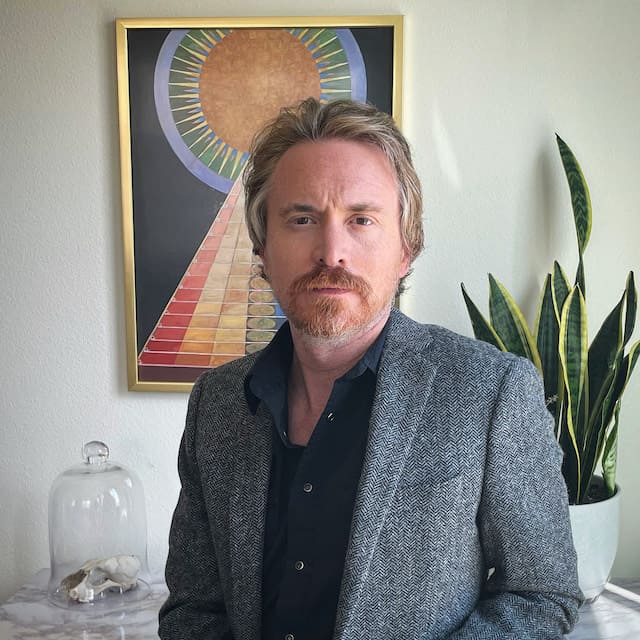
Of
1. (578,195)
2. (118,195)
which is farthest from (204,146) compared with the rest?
(578,195)

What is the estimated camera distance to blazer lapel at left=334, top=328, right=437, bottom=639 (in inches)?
40.8

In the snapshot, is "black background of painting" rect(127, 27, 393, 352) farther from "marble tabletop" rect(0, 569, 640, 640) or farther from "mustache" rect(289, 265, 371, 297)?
"mustache" rect(289, 265, 371, 297)

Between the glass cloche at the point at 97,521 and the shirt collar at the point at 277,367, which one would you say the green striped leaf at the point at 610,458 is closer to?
the shirt collar at the point at 277,367

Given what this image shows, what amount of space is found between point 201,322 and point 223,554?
872 millimetres

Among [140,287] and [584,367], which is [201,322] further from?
[584,367]

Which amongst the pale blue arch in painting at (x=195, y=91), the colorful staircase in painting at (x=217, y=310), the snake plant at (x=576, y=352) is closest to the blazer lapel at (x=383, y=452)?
the snake plant at (x=576, y=352)

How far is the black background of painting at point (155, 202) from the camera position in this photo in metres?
1.92

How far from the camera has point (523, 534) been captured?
1030mm

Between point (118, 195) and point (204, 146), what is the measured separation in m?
0.28

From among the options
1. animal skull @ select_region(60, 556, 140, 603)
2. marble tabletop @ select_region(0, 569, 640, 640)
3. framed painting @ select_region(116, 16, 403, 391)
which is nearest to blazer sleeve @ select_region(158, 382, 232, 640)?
marble tabletop @ select_region(0, 569, 640, 640)

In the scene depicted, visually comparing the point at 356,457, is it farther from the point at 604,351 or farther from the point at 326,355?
the point at 604,351

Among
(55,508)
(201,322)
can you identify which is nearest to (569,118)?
(201,322)

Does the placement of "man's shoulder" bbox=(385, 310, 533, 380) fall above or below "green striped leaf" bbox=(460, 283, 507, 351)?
above

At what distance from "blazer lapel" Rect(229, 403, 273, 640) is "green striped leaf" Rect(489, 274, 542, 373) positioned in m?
0.78
